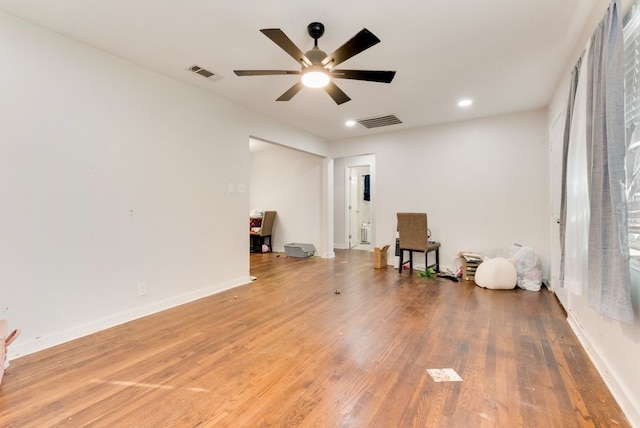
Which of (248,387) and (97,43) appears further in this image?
(97,43)

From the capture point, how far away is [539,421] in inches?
57.6

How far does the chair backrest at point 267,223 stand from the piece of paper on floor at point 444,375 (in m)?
5.25

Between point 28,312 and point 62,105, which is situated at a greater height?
point 62,105

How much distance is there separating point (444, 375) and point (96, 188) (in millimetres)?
3172

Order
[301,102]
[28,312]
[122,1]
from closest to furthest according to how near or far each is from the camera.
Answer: [122,1] → [28,312] → [301,102]

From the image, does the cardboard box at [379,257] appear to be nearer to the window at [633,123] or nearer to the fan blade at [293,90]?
the fan blade at [293,90]

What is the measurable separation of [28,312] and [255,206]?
5.27 meters

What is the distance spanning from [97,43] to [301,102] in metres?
2.20

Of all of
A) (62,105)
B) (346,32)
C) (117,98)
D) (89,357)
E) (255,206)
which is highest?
(346,32)

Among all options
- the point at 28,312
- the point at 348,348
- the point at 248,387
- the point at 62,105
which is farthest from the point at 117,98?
the point at 348,348

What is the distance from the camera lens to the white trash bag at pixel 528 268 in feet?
12.6

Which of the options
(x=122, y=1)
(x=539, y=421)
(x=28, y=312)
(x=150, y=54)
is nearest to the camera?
(x=539, y=421)

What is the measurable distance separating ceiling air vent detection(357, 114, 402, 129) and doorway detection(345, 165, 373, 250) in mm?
2481

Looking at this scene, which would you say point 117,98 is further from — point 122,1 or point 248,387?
point 248,387
